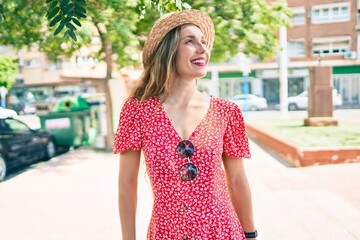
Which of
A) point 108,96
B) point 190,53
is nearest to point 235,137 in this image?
point 190,53

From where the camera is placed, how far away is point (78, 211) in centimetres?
594

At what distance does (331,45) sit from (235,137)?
3727 cm

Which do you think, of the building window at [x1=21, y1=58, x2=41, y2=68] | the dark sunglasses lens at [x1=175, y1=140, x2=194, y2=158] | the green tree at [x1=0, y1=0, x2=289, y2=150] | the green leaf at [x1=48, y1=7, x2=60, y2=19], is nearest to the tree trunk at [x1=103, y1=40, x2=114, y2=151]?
the green tree at [x1=0, y1=0, x2=289, y2=150]

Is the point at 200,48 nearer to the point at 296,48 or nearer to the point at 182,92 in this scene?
the point at 182,92

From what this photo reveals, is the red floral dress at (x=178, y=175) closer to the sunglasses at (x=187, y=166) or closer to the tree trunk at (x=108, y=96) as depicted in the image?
the sunglasses at (x=187, y=166)

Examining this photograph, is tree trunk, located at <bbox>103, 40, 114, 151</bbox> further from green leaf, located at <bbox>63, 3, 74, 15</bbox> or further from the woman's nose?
the woman's nose

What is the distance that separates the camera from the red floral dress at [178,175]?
1.61 meters

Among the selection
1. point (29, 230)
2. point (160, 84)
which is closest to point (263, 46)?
point (29, 230)

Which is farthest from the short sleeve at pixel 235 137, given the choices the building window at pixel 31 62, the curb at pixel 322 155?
the building window at pixel 31 62

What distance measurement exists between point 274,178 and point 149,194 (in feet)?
8.06

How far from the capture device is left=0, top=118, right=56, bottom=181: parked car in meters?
9.07

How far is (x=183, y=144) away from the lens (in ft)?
5.35

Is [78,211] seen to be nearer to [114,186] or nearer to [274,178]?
[114,186]

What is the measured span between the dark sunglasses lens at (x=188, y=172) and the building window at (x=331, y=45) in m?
36.3
